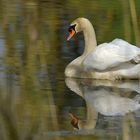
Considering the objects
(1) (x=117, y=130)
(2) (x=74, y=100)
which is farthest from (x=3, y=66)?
(1) (x=117, y=130)

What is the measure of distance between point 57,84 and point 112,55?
35.4 inches

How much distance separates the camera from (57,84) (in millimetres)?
7805

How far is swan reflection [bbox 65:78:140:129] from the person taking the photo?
20.7ft

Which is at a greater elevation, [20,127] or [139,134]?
[20,127]

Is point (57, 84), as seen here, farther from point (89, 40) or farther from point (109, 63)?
point (89, 40)

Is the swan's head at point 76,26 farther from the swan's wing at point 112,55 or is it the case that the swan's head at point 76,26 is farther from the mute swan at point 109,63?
the swan's wing at point 112,55

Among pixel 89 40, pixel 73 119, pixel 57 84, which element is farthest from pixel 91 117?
pixel 89 40

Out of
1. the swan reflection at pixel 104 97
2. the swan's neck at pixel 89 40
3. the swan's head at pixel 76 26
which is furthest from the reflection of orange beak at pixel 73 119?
the swan's head at pixel 76 26

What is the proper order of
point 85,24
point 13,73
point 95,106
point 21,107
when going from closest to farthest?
point 21,107 → point 95,106 → point 13,73 → point 85,24

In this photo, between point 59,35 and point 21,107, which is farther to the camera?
point 59,35

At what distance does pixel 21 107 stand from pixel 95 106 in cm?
176

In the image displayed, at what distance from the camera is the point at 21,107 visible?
5090 millimetres

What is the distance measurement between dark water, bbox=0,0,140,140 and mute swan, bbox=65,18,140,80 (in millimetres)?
133

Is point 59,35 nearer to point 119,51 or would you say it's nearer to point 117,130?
point 119,51
